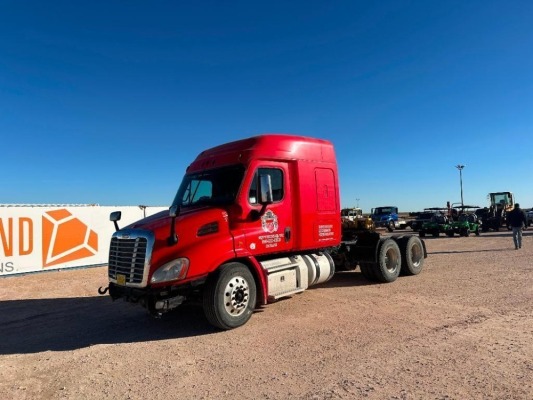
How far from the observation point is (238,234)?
636 centimetres

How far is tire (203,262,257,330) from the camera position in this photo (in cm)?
587

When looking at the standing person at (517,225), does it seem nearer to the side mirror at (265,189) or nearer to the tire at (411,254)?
the tire at (411,254)

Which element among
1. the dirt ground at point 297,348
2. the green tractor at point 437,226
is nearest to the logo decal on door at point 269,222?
the dirt ground at point 297,348

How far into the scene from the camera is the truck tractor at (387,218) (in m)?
33.9

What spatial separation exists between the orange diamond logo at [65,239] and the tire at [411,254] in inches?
448

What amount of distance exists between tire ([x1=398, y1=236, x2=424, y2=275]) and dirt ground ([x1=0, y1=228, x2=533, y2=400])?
175cm

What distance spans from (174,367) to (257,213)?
2.81m

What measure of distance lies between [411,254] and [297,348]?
6634 mm

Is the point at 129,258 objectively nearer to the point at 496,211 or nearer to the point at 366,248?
the point at 366,248

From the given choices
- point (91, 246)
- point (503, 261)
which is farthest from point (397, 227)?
point (91, 246)

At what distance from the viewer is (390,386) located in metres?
3.86

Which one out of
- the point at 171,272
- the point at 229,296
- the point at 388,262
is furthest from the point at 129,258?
the point at 388,262

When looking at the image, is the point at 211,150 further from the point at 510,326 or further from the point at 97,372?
the point at 510,326

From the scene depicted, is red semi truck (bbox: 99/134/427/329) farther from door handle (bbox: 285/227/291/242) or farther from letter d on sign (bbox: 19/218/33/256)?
letter d on sign (bbox: 19/218/33/256)
